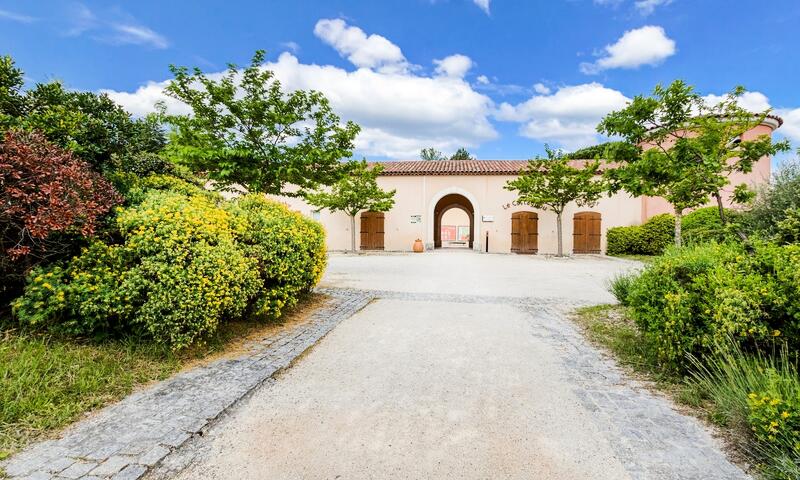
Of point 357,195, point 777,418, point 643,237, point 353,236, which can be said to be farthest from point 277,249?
point 643,237

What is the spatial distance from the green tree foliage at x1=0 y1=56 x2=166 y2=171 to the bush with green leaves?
611 centimetres

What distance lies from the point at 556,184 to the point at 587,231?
4.46 m

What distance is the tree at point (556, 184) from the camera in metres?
17.4

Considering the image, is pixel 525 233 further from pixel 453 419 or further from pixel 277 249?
pixel 453 419

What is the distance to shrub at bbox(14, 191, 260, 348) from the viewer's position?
341 centimetres

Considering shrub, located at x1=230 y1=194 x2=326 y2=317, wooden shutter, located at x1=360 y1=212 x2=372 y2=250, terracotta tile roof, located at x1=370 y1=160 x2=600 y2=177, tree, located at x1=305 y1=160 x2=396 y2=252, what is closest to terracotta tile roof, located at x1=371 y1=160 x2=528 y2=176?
terracotta tile roof, located at x1=370 y1=160 x2=600 y2=177

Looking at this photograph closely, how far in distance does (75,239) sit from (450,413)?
400 centimetres

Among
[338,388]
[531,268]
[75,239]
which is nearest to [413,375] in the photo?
[338,388]

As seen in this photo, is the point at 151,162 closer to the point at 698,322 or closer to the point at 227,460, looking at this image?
the point at 227,460

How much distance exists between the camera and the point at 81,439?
2.38m

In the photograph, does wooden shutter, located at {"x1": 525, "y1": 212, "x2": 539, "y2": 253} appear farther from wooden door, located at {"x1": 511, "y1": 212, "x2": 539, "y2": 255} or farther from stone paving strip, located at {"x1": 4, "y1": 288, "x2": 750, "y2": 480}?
stone paving strip, located at {"x1": 4, "y1": 288, "x2": 750, "y2": 480}

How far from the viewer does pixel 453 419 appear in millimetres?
2781

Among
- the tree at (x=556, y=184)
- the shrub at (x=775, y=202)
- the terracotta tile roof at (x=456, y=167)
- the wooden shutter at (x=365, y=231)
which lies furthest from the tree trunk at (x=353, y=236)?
the shrub at (x=775, y=202)

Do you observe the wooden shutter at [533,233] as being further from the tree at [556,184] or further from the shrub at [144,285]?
the shrub at [144,285]
